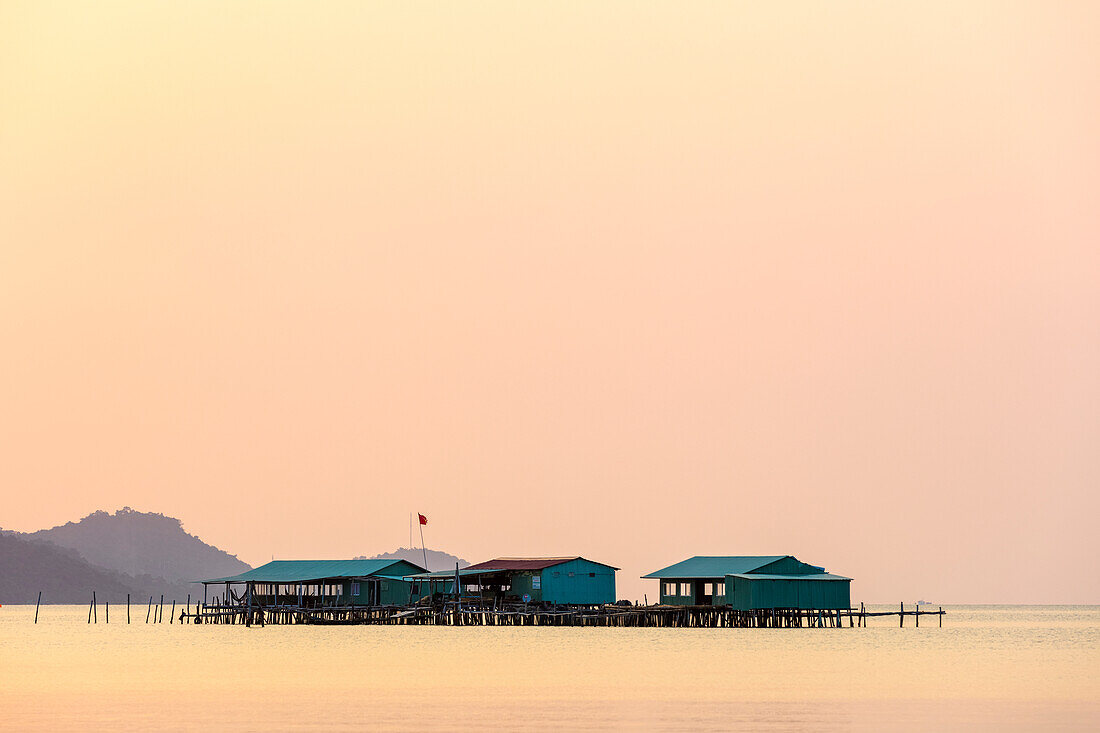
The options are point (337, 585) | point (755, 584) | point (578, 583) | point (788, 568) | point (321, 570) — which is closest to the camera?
point (755, 584)

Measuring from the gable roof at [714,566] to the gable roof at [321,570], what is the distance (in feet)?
61.2

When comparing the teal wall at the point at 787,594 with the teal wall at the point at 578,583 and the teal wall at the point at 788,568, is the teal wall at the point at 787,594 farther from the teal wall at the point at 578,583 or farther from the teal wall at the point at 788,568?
the teal wall at the point at 578,583

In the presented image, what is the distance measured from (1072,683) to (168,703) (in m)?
33.1

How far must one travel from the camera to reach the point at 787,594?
99.8 meters

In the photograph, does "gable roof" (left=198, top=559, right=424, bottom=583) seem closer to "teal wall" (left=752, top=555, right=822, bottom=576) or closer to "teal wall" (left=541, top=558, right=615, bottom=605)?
"teal wall" (left=541, top=558, right=615, bottom=605)

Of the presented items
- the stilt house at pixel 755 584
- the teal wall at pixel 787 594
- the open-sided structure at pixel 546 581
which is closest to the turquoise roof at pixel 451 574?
the open-sided structure at pixel 546 581

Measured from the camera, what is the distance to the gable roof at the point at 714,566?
103m

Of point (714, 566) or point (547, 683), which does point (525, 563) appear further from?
point (547, 683)

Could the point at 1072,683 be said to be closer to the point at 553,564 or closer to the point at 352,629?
the point at 553,564

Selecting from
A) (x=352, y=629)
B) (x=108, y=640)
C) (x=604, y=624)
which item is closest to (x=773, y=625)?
(x=604, y=624)

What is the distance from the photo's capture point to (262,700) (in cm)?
5031

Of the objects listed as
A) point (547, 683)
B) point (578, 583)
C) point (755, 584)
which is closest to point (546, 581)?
point (578, 583)

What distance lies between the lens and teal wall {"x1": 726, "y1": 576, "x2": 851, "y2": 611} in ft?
324

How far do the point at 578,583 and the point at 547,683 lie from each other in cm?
4945
